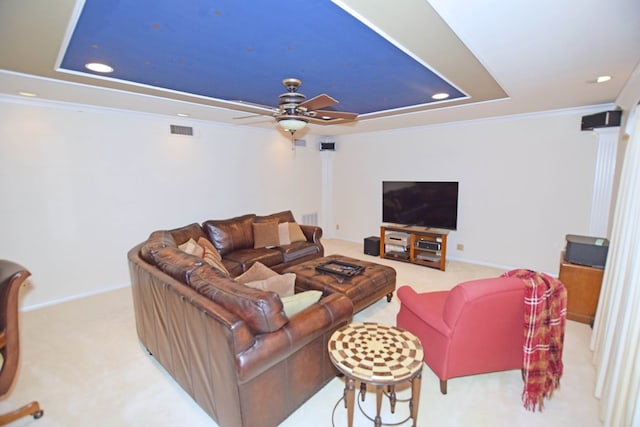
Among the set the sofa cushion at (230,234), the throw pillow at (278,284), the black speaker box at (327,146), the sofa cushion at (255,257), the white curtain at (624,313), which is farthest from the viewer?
the black speaker box at (327,146)

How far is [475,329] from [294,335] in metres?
1.25

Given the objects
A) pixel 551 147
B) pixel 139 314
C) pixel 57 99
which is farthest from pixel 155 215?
pixel 551 147

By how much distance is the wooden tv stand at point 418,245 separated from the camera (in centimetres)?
486

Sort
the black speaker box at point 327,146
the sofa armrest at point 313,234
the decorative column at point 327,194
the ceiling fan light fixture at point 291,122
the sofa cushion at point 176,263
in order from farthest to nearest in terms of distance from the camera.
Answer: the decorative column at point 327,194, the black speaker box at point 327,146, the sofa armrest at point 313,234, the ceiling fan light fixture at point 291,122, the sofa cushion at point 176,263

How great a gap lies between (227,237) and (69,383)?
244 centimetres

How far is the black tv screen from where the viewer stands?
5.02 metres

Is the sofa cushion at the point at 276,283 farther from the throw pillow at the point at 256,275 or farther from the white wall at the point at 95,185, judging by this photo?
the white wall at the point at 95,185

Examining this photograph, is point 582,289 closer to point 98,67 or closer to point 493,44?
point 493,44

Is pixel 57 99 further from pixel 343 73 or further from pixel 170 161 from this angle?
pixel 343 73

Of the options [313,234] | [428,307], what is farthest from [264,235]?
[428,307]

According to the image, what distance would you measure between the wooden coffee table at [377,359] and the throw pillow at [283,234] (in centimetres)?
294

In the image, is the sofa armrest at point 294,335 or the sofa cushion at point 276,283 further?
the sofa cushion at point 276,283

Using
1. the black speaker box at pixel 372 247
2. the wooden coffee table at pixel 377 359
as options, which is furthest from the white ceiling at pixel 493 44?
the black speaker box at pixel 372 247

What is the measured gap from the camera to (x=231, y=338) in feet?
5.26
